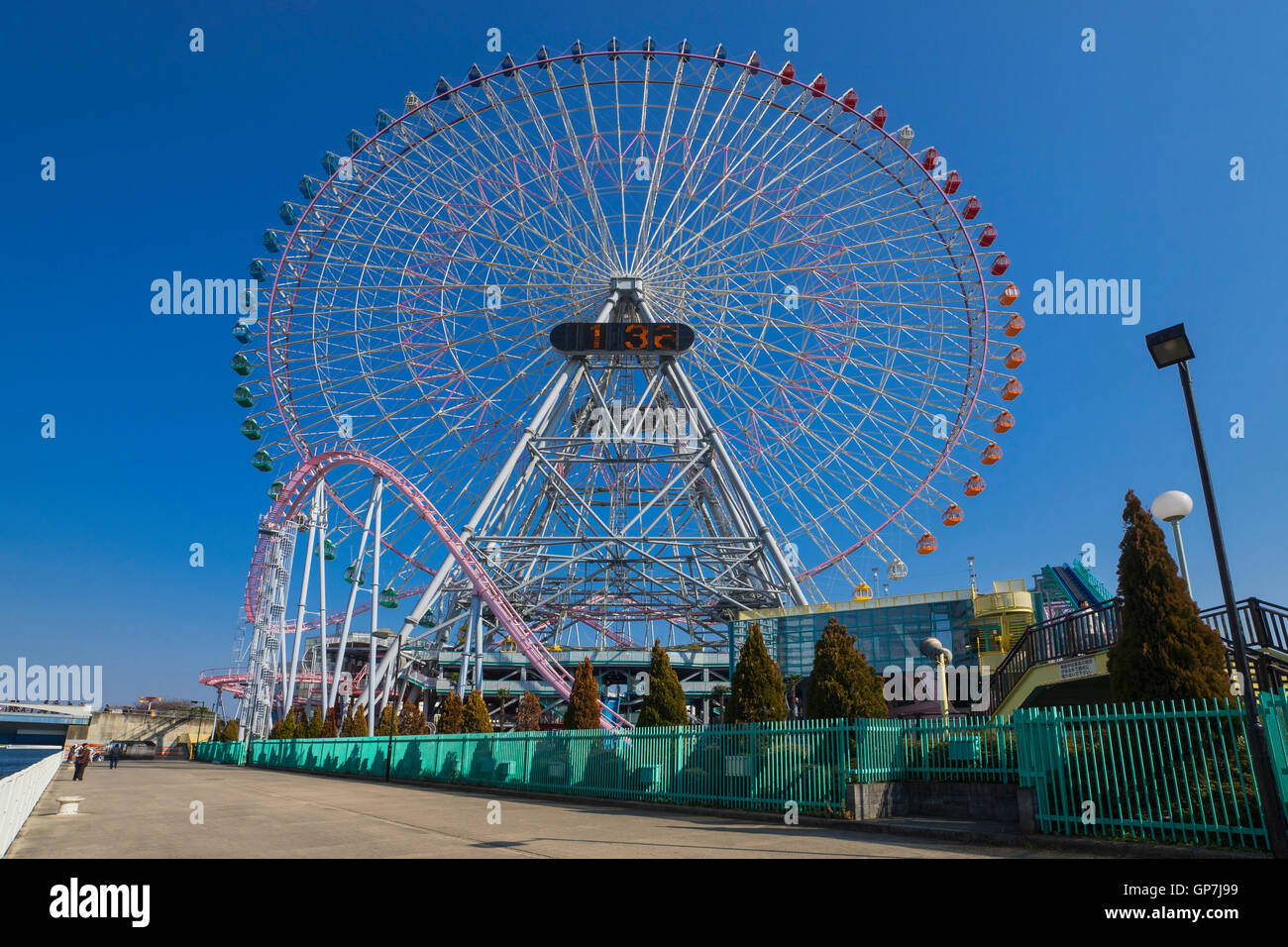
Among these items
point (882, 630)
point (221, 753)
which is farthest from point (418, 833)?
point (221, 753)

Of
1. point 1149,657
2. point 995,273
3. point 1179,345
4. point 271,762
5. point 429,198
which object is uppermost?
point 429,198

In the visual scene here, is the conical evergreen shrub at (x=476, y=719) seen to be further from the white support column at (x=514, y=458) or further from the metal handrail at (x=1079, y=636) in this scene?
the metal handrail at (x=1079, y=636)

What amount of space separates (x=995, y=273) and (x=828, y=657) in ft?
89.8

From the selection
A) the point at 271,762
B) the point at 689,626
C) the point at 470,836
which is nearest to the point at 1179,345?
the point at 470,836

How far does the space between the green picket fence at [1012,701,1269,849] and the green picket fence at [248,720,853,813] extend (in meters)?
3.80

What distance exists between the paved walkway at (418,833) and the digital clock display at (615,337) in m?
26.8

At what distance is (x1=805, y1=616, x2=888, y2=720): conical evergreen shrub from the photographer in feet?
55.5

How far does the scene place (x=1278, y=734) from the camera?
964 cm

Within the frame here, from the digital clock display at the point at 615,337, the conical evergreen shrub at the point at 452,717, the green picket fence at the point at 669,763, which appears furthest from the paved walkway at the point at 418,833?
the digital clock display at the point at 615,337

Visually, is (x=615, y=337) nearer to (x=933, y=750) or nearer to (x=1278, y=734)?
(x=933, y=750)

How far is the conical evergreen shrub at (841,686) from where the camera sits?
1692cm

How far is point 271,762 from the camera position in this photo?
45.4m

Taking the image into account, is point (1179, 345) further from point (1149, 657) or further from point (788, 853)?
point (788, 853)

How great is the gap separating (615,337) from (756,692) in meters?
27.5
